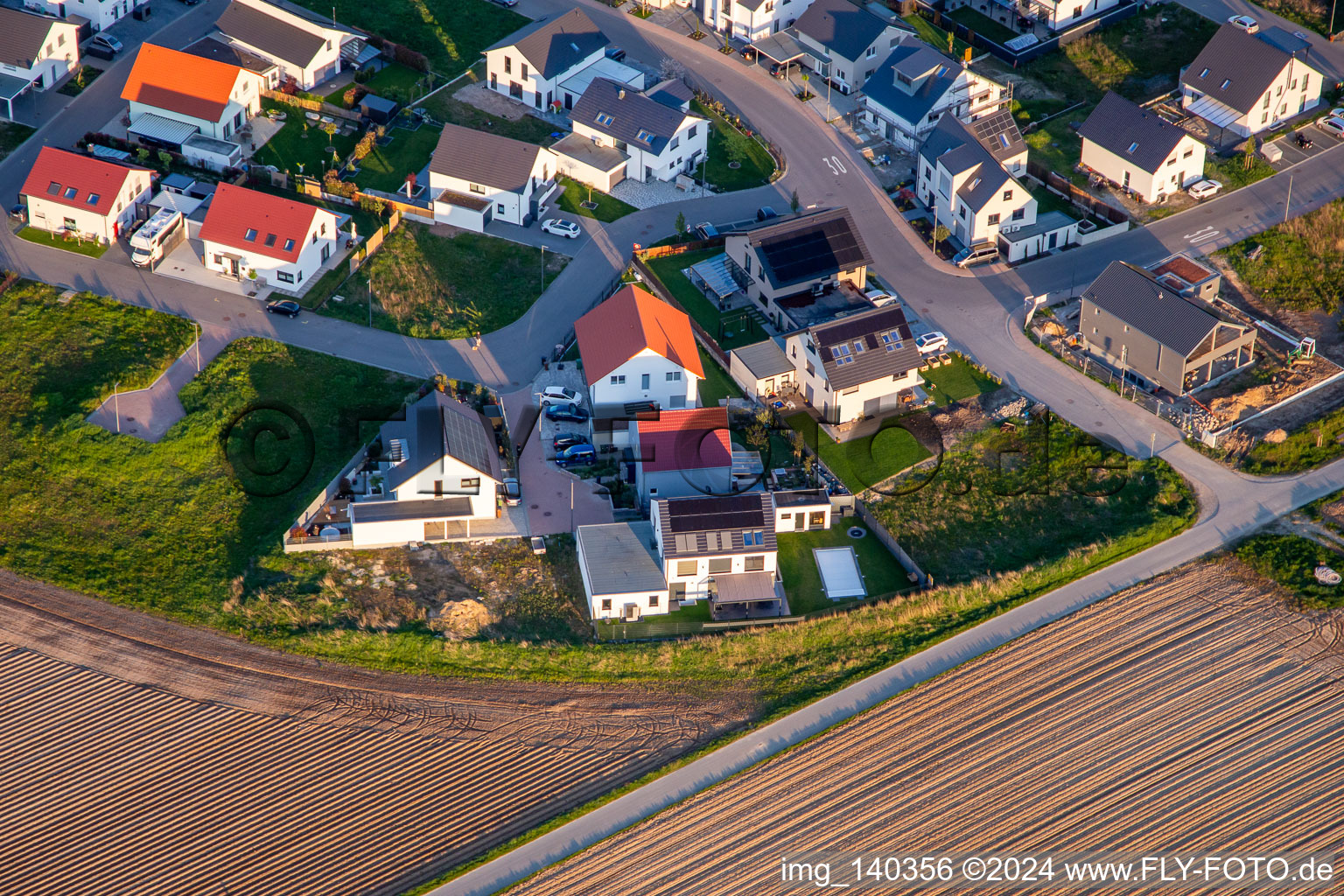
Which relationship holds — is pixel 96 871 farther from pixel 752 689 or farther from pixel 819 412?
pixel 819 412

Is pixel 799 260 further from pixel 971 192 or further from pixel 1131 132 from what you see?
pixel 1131 132

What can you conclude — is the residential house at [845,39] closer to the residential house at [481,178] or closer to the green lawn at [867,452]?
the residential house at [481,178]

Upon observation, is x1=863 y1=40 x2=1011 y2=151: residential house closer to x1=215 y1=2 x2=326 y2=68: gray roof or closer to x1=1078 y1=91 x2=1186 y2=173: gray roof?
x1=1078 y1=91 x2=1186 y2=173: gray roof

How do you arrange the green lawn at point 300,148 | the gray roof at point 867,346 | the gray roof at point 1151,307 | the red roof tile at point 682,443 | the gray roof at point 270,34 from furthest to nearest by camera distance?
1. the gray roof at point 270,34
2. the green lawn at point 300,148
3. the gray roof at point 1151,307
4. the gray roof at point 867,346
5. the red roof tile at point 682,443

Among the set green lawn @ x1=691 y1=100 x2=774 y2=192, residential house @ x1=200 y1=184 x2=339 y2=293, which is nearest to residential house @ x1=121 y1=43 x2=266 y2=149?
residential house @ x1=200 y1=184 x2=339 y2=293

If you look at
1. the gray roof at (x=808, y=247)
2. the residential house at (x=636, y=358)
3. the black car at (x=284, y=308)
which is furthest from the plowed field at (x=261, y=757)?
the gray roof at (x=808, y=247)

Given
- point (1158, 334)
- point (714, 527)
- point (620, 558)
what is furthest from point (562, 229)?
point (1158, 334)
